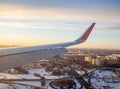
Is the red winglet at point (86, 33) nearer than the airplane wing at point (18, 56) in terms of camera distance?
No

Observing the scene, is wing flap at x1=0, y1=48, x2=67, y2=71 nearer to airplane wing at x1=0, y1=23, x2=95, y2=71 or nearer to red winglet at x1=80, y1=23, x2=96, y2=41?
airplane wing at x1=0, y1=23, x2=95, y2=71

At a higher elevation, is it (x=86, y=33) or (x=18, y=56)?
(x=86, y=33)

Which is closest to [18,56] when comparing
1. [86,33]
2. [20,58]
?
[20,58]

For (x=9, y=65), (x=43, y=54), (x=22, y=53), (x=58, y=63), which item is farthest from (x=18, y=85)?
(x=58, y=63)

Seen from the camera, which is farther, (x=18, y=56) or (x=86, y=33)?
(x=86, y=33)

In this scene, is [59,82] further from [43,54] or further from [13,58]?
[13,58]

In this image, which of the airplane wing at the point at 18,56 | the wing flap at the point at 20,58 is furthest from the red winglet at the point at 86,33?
the wing flap at the point at 20,58

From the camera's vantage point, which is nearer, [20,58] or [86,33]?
[20,58]

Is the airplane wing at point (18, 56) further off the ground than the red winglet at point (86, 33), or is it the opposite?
the red winglet at point (86, 33)

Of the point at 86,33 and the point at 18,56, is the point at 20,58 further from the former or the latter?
the point at 86,33

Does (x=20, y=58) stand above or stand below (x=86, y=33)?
below

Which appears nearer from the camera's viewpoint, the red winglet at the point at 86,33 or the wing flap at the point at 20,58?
the wing flap at the point at 20,58

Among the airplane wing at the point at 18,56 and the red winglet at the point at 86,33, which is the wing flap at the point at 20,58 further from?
the red winglet at the point at 86,33
